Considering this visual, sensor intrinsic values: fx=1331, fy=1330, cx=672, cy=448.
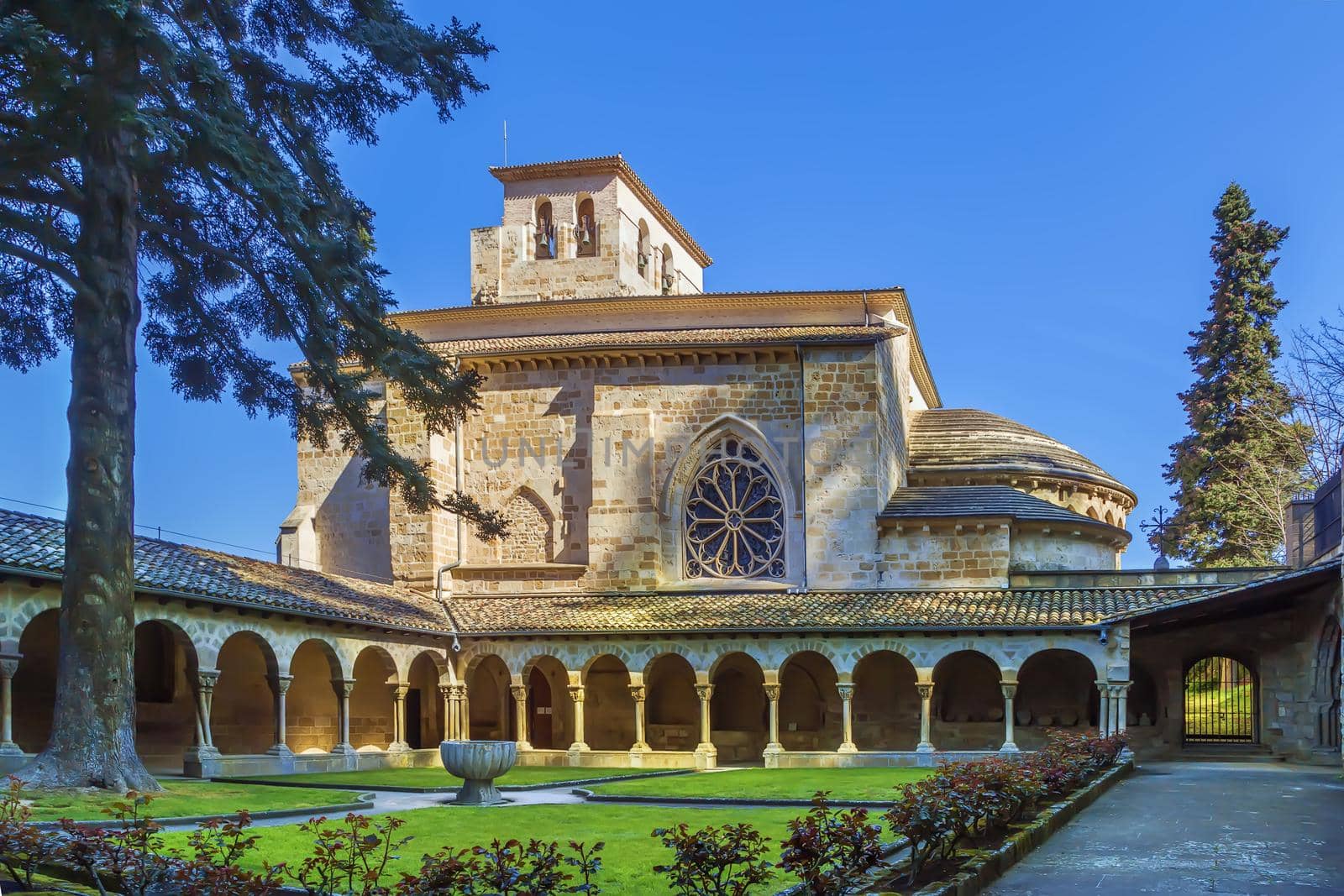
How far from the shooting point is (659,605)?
1143 inches

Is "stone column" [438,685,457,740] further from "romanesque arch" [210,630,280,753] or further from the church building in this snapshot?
"romanesque arch" [210,630,280,753]

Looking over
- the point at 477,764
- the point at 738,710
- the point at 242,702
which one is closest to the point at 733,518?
the point at 738,710

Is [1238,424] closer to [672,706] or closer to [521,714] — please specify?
[672,706]

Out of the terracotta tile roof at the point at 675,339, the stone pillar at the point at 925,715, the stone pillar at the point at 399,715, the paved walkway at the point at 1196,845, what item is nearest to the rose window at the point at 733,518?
the terracotta tile roof at the point at 675,339

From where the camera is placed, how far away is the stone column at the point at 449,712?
29.1 m

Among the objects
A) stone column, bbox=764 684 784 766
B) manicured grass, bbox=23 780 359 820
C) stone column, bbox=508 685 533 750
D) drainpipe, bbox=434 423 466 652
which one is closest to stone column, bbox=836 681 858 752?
stone column, bbox=764 684 784 766

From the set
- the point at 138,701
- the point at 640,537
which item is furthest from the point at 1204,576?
the point at 138,701

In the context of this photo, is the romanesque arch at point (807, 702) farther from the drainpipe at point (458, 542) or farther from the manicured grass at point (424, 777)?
the drainpipe at point (458, 542)

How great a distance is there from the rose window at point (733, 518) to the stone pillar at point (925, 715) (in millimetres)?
4849

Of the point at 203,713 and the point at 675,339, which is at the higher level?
the point at 675,339

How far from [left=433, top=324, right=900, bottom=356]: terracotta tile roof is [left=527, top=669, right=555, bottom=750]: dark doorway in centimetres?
786

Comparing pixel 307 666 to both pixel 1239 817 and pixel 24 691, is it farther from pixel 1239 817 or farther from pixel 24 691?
pixel 1239 817

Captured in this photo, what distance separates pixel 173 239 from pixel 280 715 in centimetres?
850

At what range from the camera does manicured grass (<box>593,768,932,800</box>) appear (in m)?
18.3
